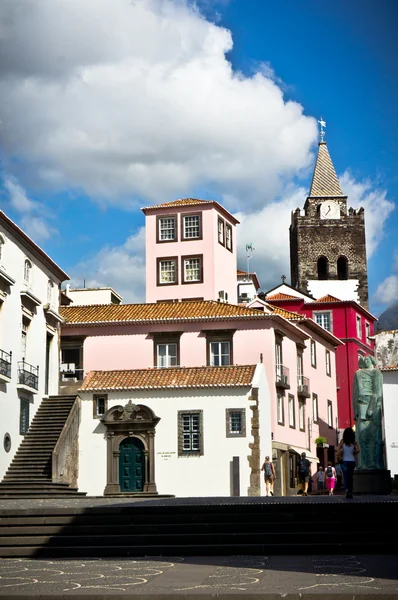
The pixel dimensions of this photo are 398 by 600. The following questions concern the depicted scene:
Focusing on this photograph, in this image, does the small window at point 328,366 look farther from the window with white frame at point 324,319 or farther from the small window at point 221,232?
the small window at point 221,232

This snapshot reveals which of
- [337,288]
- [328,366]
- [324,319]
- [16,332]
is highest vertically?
[337,288]

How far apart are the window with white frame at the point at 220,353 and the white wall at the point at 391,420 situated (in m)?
7.60

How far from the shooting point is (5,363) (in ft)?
118

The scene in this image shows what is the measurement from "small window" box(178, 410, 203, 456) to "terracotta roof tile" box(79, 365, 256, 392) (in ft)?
4.02

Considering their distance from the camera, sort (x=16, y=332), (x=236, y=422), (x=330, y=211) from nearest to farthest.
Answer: (x=16, y=332) < (x=236, y=422) < (x=330, y=211)

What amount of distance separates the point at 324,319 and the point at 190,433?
30.8 metres

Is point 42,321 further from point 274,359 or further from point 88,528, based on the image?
point 88,528

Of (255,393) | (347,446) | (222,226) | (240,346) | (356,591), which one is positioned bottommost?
(356,591)

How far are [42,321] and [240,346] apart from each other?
9.75 meters

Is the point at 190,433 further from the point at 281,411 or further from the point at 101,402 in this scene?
the point at 281,411

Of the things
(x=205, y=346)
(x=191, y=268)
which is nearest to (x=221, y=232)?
(x=191, y=268)

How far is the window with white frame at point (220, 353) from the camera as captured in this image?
4509cm

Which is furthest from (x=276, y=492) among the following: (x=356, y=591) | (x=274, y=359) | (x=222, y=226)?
(x=356, y=591)

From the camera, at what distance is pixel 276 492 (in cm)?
4194
